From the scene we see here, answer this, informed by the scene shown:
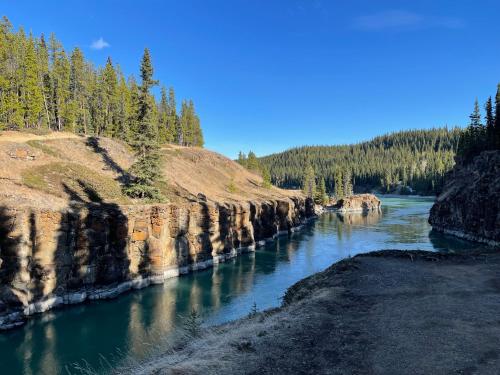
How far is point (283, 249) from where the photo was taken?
65.9m

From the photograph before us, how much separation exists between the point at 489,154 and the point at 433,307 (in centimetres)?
6711

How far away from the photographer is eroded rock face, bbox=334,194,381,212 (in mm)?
138500

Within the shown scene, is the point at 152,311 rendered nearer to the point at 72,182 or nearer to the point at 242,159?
the point at 72,182

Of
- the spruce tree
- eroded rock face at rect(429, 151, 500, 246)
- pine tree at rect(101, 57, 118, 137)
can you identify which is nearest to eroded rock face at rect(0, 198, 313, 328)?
eroded rock face at rect(429, 151, 500, 246)

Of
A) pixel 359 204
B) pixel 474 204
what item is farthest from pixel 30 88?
pixel 359 204

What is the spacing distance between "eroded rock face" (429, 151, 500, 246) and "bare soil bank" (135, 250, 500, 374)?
152ft

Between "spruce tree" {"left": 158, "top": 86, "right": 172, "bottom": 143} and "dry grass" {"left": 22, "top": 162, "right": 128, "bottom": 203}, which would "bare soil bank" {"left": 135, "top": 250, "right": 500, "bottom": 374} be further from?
"spruce tree" {"left": 158, "top": 86, "right": 172, "bottom": 143}

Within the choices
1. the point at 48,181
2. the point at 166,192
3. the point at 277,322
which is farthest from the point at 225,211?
the point at 277,322

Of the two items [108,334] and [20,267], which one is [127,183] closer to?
[20,267]

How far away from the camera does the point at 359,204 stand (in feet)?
457

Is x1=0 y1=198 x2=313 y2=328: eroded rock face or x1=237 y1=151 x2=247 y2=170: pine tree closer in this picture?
x1=0 y1=198 x2=313 y2=328: eroded rock face

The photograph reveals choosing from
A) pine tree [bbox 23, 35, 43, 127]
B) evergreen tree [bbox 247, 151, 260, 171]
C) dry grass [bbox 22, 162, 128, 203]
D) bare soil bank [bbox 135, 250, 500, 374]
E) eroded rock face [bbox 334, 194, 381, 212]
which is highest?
pine tree [bbox 23, 35, 43, 127]

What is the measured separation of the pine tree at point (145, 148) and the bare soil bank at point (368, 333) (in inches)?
1203

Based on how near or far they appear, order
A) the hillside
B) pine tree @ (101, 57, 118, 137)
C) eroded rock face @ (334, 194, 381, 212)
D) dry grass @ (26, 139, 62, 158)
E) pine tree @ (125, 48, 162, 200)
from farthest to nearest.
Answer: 1. eroded rock face @ (334, 194, 381, 212)
2. pine tree @ (101, 57, 118, 137)
3. dry grass @ (26, 139, 62, 158)
4. pine tree @ (125, 48, 162, 200)
5. the hillside
